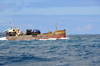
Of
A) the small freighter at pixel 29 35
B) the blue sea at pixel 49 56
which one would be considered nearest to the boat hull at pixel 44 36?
the small freighter at pixel 29 35

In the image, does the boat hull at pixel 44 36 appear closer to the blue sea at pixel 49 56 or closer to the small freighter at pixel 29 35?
the small freighter at pixel 29 35

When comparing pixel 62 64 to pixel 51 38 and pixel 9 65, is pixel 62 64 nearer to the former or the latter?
pixel 9 65

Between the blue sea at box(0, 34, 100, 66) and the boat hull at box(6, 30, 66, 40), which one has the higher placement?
the boat hull at box(6, 30, 66, 40)

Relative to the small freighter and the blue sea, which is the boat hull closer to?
the small freighter

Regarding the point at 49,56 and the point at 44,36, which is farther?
the point at 44,36

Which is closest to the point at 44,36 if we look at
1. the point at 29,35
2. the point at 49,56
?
the point at 29,35

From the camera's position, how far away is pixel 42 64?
23.0 metres

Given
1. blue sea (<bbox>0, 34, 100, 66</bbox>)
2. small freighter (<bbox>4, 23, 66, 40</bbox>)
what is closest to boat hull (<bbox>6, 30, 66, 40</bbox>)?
small freighter (<bbox>4, 23, 66, 40</bbox>)

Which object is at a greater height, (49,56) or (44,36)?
(44,36)

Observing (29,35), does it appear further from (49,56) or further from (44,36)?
(49,56)

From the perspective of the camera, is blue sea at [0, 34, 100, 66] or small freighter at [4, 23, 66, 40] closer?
blue sea at [0, 34, 100, 66]

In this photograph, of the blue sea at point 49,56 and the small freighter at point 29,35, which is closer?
the blue sea at point 49,56

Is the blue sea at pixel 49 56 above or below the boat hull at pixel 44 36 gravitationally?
below

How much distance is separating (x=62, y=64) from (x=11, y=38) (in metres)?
74.0
